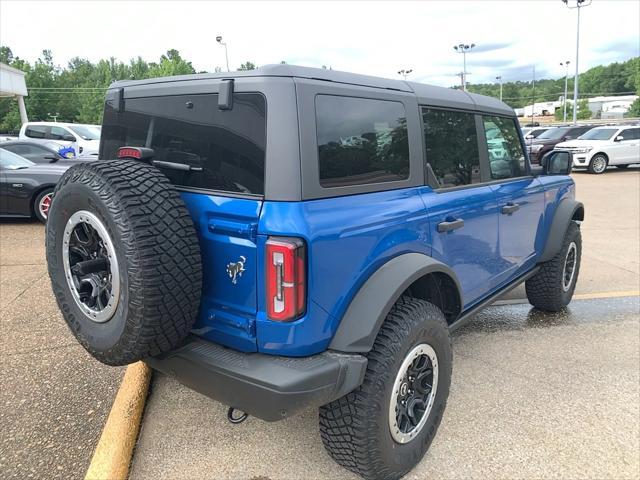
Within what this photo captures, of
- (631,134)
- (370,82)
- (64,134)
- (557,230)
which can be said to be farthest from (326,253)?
A: (631,134)

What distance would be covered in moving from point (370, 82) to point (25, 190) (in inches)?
293

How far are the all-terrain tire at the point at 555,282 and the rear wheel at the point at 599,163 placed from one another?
50.2ft

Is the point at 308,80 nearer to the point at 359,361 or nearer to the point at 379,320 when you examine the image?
the point at 379,320

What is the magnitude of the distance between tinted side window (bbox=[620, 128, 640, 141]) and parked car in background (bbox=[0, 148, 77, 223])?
1866 centimetres

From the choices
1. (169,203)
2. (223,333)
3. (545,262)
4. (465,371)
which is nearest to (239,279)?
(223,333)

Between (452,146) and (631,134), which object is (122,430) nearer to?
(452,146)

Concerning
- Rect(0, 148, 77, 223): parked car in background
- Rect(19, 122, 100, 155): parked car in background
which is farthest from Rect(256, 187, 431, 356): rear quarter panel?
Rect(19, 122, 100, 155): parked car in background

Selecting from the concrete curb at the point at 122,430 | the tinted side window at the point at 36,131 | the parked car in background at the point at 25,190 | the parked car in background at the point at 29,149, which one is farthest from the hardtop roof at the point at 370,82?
the tinted side window at the point at 36,131

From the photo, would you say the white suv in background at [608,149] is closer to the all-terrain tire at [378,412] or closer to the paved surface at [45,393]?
the all-terrain tire at [378,412]

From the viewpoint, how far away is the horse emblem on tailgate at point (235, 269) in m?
2.05

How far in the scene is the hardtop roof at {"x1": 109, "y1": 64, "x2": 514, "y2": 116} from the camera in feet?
6.90

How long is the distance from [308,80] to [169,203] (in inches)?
31.0

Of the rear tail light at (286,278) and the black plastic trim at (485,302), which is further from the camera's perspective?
the black plastic trim at (485,302)

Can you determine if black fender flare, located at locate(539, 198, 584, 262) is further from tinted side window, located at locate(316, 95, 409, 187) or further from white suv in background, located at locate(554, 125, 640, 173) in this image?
white suv in background, located at locate(554, 125, 640, 173)
